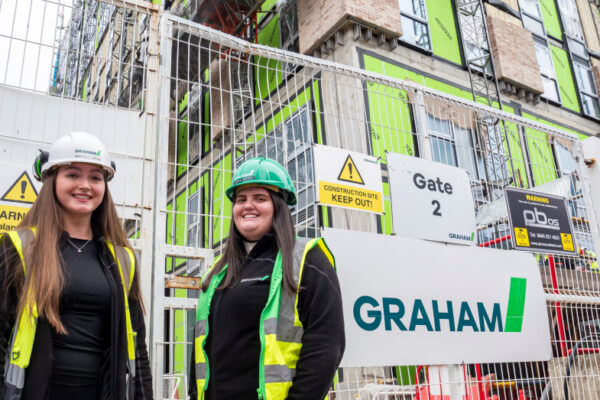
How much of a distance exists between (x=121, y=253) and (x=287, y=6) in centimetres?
1104

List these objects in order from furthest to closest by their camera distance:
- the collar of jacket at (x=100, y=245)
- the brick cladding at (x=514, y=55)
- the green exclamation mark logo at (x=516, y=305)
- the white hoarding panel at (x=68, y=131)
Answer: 1. the brick cladding at (x=514, y=55)
2. the green exclamation mark logo at (x=516, y=305)
3. the white hoarding panel at (x=68, y=131)
4. the collar of jacket at (x=100, y=245)

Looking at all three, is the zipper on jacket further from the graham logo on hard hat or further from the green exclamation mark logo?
the green exclamation mark logo

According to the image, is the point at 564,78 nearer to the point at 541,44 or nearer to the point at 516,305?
the point at 541,44

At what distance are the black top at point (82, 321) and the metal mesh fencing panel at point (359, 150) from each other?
0.77 metres

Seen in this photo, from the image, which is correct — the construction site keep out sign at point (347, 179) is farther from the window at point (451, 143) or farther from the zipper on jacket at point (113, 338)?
the zipper on jacket at point (113, 338)

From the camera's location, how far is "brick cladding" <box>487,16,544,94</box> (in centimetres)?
1334

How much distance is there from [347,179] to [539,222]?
2.09 m

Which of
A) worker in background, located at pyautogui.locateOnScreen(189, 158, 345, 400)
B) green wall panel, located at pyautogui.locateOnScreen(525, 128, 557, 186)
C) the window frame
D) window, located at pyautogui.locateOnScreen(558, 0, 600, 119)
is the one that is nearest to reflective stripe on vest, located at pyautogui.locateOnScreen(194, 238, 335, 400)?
worker in background, located at pyautogui.locateOnScreen(189, 158, 345, 400)

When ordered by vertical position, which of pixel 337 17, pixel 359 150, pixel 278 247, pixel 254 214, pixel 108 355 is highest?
pixel 337 17

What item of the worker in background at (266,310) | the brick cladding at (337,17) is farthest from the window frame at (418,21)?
the worker in background at (266,310)

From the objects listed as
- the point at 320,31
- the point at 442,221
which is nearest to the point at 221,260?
the point at 442,221

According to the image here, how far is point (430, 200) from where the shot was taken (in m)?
3.83

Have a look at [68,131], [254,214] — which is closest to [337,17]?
[68,131]

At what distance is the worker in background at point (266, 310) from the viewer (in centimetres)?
199
